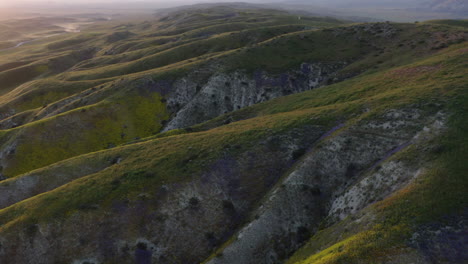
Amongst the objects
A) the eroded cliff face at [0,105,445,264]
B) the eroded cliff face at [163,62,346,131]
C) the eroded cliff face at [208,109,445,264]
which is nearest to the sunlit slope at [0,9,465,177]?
the eroded cliff face at [163,62,346,131]

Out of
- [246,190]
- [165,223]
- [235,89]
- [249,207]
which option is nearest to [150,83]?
[235,89]

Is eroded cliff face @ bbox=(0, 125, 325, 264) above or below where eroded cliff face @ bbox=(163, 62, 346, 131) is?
below

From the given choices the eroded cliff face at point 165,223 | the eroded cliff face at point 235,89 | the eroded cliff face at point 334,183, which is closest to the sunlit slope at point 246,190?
the eroded cliff face at point 165,223

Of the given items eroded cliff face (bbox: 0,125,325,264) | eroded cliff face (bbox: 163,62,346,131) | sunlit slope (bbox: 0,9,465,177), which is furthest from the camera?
eroded cliff face (bbox: 163,62,346,131)

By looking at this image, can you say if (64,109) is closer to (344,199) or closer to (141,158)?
(141,158)

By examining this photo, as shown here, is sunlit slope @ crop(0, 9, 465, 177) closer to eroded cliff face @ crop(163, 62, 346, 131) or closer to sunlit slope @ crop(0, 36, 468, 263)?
eroded cliff face @ crop(163, 62, 346, 131)

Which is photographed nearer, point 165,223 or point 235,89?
point 165,223

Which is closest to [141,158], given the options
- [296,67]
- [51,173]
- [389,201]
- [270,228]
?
[51,173]

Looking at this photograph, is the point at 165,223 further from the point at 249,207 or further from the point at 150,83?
the point at 150,83

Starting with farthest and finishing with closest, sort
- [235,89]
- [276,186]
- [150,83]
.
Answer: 1. [150,83]
2. [235,89]
3. [276,186]

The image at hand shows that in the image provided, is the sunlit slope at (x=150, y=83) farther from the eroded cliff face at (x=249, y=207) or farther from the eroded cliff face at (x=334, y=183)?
the eroded cliff face at (x=334, y=183)
